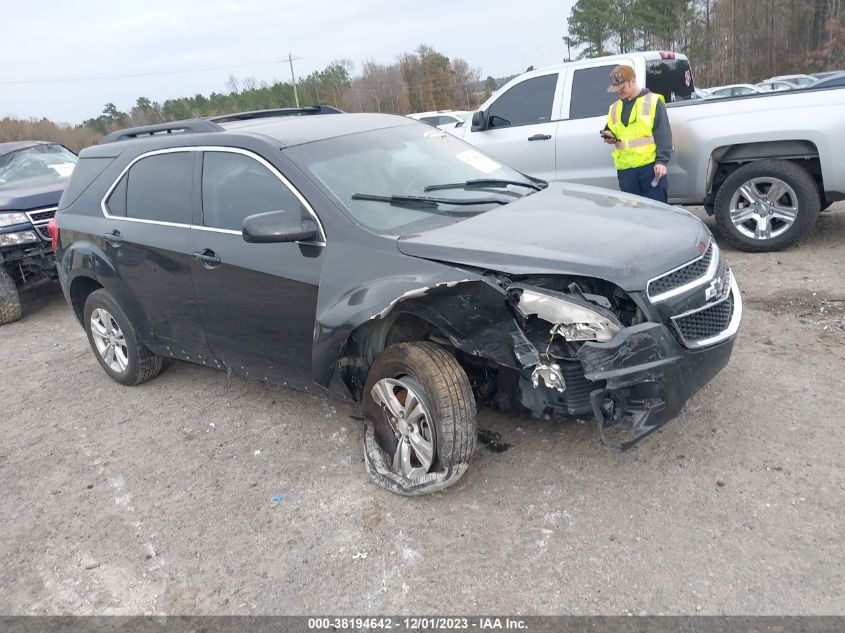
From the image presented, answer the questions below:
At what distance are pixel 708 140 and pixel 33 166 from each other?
27.5ft

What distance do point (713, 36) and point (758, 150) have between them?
47.5 m

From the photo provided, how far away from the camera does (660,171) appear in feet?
19.5

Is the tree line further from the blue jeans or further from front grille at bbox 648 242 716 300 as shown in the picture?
front grille at bbox 648 242 716 300

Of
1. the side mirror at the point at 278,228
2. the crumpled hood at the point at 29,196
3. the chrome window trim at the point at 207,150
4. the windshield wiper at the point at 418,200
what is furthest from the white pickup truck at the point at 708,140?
the crumpled hood at the point at 29,196

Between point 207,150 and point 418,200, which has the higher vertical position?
point 207,150

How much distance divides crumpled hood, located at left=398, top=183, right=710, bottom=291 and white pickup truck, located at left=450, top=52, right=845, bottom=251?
2.96m

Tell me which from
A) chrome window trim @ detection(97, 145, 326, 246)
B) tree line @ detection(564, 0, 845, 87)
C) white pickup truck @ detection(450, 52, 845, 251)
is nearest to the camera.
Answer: chrome window trim @ detection(97, 145, 326, 246)

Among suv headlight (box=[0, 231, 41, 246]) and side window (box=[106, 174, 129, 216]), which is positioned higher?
side window (box=[106, 174, 129, 216])

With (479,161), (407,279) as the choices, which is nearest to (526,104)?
(479,161)

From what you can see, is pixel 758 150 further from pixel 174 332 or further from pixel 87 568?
pixel 87 568

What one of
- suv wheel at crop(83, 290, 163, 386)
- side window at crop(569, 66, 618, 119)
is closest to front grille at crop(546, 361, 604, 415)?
suv wheel at crop(83, 290, 163, 386)

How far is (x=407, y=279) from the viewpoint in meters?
2.95

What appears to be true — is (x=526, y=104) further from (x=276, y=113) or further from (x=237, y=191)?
(x=237, y=191)

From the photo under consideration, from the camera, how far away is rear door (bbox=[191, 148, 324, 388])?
3.45 meters
